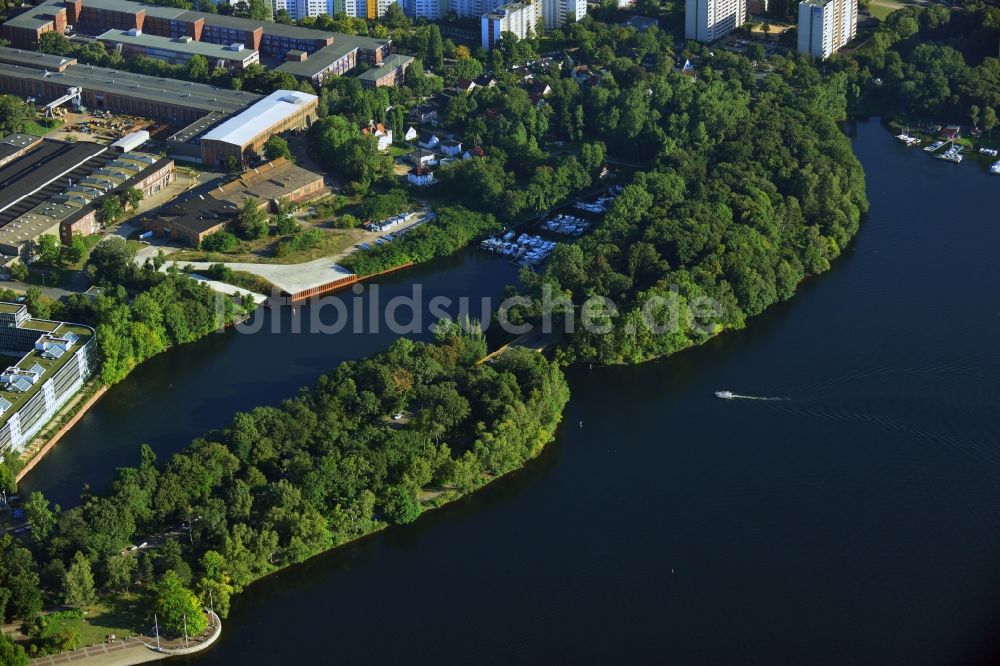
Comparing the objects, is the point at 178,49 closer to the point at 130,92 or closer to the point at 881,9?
the point at 130,92

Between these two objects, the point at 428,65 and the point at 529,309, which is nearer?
the point at 529,309

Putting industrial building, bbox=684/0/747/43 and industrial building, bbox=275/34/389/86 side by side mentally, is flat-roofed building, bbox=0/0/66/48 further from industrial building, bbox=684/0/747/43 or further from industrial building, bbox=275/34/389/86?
industrial building, bbox=684/0/747/43

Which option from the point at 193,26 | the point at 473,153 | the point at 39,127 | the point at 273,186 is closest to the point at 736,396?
the point at 473,153

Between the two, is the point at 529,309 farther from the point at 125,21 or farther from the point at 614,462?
the point at 125,21

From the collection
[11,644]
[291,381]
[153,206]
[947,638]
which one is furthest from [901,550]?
[153,206]

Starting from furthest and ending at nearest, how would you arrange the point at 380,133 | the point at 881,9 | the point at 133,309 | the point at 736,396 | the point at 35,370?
the point at 881,9, the point at 380,133, the point at 133,309, the point at 736,396, the point at 35,370

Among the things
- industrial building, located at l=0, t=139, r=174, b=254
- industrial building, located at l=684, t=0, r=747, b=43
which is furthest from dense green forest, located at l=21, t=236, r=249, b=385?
industrial building, located at l=684, t=0, r=747, b=43

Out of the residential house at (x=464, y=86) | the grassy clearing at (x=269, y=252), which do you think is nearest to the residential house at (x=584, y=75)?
the residential house at (x=464, y=86)

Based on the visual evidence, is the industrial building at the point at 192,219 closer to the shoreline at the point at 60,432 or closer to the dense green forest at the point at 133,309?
the dense green forest at the point at 133,309
